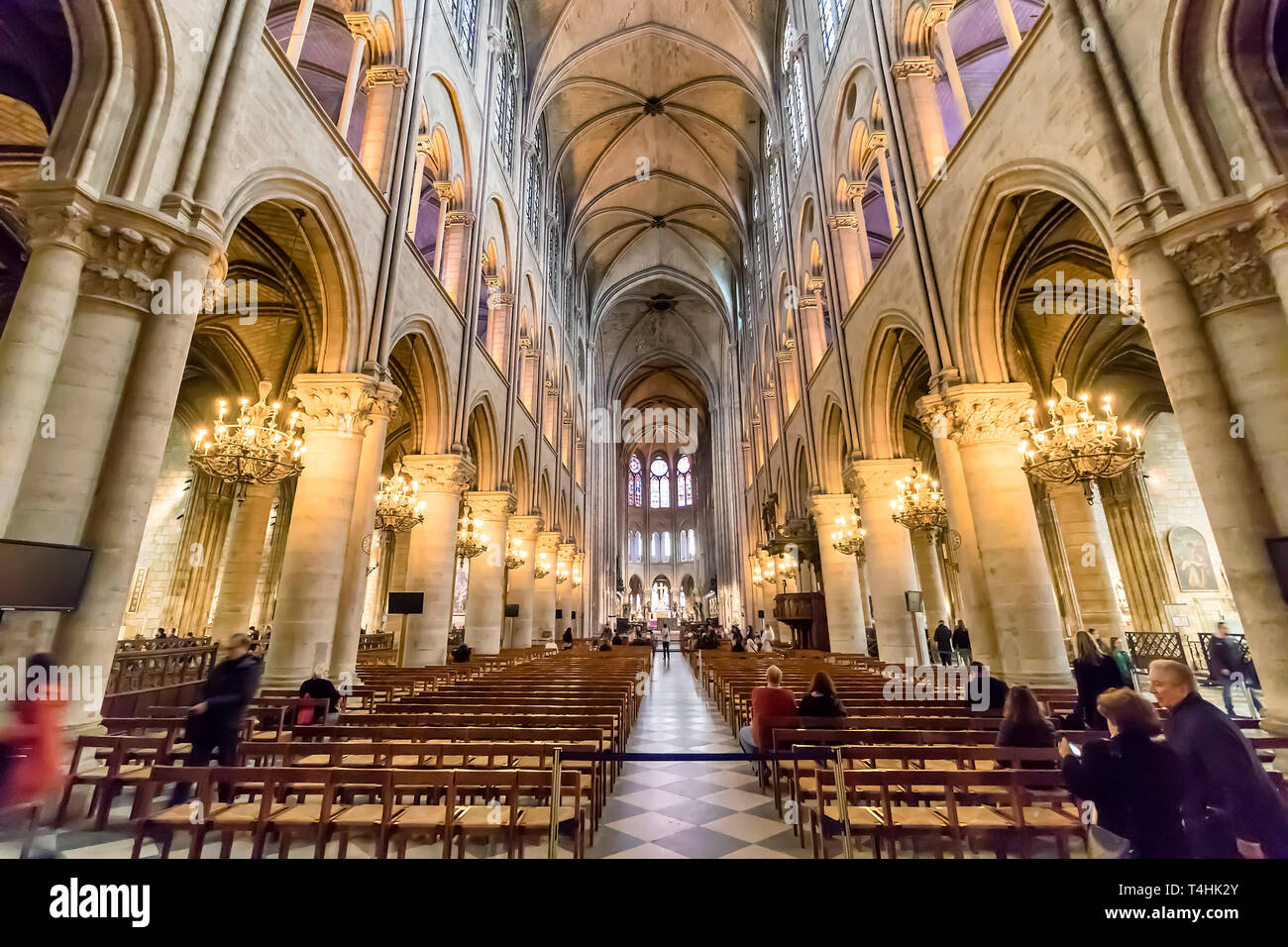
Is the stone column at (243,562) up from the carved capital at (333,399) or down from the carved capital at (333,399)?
down

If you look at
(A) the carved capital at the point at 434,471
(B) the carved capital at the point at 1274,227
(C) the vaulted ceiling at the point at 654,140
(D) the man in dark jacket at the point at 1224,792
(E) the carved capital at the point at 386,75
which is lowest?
(D) the man in dark jacket at the point at 1224,792

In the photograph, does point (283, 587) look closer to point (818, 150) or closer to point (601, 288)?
point (818, 150)

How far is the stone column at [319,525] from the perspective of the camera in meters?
7.47

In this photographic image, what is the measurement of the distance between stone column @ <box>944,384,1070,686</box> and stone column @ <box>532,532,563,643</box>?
15.7m

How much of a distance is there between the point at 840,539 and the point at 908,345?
4.86 meters

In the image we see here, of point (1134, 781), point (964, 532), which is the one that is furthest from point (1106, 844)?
point (964, 532)

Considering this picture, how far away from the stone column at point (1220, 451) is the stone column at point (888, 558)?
7328 mm

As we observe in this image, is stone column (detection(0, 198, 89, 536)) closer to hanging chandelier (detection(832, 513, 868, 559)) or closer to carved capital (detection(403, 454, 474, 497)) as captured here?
carved capital (detection(403, 454, 474, 497))

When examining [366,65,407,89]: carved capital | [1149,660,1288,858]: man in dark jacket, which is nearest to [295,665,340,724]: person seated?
[1149,660,1288,858]: man in dark jacket

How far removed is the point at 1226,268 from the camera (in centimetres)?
447

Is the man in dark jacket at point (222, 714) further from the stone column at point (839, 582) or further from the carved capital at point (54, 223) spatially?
the stone column at point (839, 582)

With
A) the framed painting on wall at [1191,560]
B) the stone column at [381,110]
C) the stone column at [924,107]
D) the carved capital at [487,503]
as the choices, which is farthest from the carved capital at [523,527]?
the framed painting on wall at [1191,560]

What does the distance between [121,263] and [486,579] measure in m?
11.3
